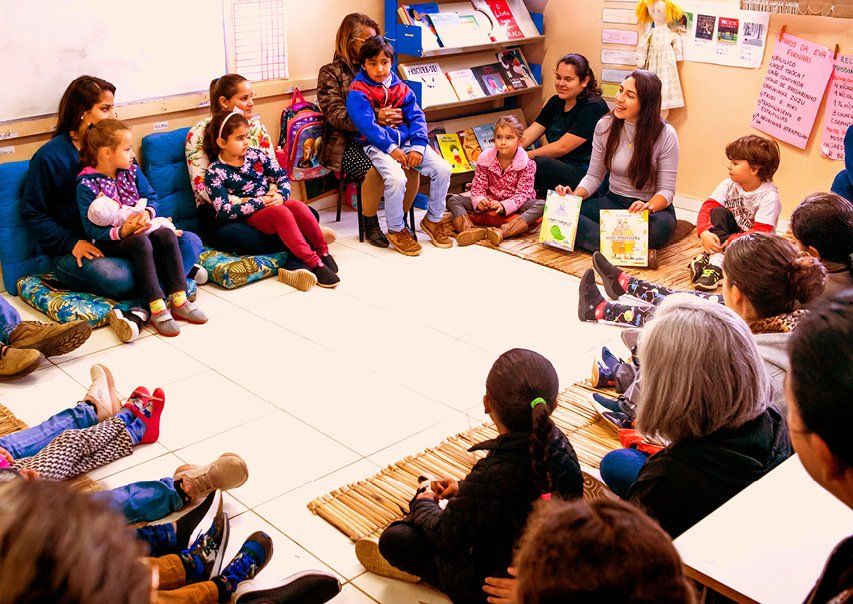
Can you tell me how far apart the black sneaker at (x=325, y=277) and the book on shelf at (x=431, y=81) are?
5.24 feet

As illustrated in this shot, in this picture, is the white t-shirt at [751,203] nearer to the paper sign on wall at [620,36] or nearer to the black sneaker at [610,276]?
the black sneaker at [610,276]

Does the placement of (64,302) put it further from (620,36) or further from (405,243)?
(620,36)

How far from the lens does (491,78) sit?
624 cm

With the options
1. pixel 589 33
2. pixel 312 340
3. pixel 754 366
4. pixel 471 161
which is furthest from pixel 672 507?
pixel 589 33

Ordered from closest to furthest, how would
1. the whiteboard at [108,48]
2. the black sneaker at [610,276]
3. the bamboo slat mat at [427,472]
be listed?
the bamboo slat mat at [427,472] → the whiteboard at [108,48] → the black sneaker at [610,276]

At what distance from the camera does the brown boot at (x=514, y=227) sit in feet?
17.4

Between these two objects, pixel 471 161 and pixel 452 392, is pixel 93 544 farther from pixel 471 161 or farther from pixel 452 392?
pixel 471 161

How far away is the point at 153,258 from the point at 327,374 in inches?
44.1

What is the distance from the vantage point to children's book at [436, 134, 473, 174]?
6094 millimetres

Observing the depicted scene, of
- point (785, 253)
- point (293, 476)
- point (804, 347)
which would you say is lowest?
point (293, 476)

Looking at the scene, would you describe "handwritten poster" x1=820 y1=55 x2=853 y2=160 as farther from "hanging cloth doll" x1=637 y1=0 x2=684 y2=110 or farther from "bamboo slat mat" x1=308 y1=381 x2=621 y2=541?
"bamboo slat mat" x1=308 y1=381 x2=621 y2=541

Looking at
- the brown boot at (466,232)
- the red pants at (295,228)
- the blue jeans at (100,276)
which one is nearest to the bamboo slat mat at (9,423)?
the blue jeans at (100,276)

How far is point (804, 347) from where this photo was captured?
1.35 m

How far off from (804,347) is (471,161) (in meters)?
4.97
